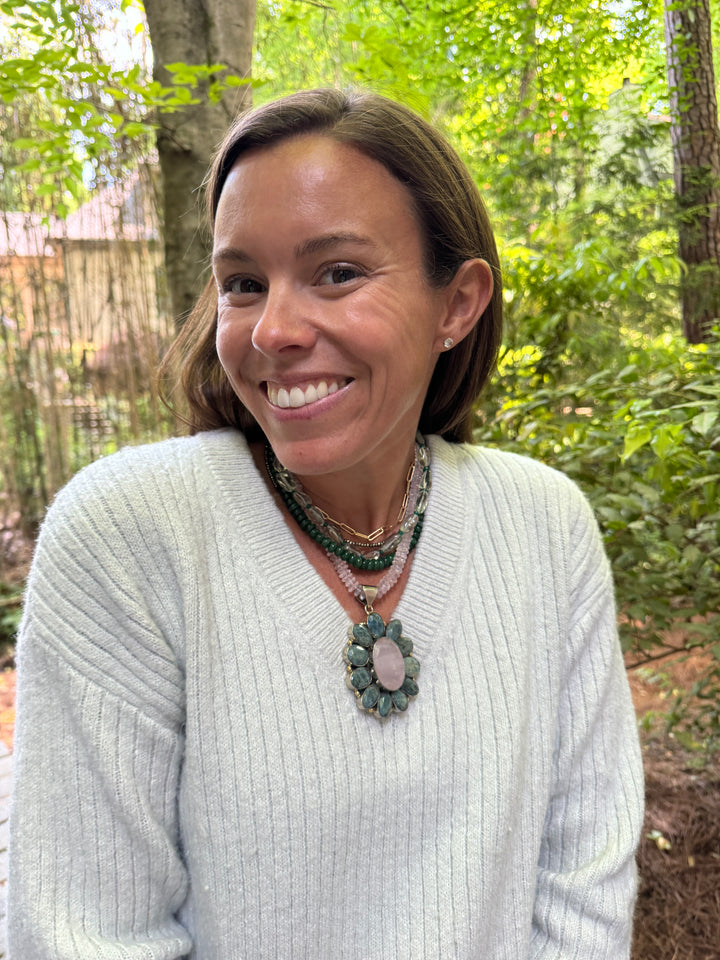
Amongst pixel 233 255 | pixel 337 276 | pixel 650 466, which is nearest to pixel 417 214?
pixel 337 276

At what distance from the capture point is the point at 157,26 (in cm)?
197

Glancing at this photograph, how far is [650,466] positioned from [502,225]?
2.39 m

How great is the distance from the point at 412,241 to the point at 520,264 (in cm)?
132

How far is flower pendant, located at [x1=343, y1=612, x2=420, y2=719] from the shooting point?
1.05 m

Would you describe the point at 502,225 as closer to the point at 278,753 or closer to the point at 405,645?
the point at 405,645

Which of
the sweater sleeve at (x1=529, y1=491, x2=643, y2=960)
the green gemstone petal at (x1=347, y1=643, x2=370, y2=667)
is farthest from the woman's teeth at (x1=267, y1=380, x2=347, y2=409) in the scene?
the sweater sleeve at (x1=529, y1=491, x2=643, y2=960)

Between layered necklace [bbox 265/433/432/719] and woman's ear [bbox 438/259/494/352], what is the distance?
0.24 m

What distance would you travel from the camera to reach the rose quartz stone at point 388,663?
1.06 metres

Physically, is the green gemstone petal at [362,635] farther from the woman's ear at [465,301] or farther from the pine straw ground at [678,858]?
the pine straw ground at [678,858]

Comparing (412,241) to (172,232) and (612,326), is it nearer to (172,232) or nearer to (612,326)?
(172,232)

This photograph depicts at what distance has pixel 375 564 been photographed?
1.20 m

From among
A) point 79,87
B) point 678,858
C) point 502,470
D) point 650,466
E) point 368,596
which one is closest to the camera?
point 368,596

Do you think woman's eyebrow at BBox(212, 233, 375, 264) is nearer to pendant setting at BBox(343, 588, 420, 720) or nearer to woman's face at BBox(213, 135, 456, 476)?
woman's face at BBox(213, 135, 456, 476)

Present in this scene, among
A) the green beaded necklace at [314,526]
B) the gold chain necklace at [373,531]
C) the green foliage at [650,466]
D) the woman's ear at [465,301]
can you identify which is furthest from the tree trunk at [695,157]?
the green beaded necklace at [314,526]
